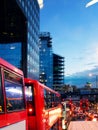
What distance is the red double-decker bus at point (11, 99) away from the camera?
28.4 ft

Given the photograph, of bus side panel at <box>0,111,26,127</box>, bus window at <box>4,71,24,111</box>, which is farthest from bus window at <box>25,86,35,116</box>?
bus side panel at <box>0,111,26,127</box>

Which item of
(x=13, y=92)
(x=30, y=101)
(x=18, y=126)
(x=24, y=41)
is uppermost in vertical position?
(x=24, y=41)

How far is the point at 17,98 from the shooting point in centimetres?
1074

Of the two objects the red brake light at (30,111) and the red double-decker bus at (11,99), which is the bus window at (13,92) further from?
the red brake light at (30,111)

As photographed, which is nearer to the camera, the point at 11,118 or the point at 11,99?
the point at 11,118

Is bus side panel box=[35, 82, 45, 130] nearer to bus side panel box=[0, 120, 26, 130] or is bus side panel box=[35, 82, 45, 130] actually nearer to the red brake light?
the red brake light

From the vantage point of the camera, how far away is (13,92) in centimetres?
1020

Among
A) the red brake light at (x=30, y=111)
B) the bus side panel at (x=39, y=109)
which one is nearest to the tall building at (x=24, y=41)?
the bus side panel at (x=39, y=109)

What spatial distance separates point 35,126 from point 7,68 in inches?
288

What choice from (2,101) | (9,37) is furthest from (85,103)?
(2,101)

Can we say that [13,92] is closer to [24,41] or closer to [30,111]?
[30,111]

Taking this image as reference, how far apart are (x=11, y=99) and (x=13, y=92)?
469mm

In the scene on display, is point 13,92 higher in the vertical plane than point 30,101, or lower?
higher

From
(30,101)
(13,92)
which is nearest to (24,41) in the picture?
(30,101)
